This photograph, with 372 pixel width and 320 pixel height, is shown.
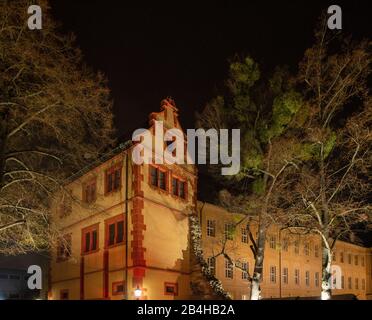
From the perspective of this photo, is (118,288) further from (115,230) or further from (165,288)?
(115,230)

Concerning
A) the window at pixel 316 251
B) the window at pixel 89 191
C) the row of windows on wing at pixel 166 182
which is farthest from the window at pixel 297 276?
the window at pixel 89 191

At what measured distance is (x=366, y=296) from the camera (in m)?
63.2

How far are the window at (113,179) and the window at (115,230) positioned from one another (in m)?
1.84

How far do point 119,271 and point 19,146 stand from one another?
11.3m

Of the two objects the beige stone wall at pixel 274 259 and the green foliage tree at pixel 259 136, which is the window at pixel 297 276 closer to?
the beige stone wall at pixel 274 259

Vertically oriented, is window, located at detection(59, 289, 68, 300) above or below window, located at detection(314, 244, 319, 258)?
below

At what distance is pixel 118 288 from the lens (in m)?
27.3

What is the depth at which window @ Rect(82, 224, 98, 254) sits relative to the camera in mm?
30719

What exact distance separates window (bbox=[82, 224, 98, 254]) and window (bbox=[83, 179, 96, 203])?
6.19 feet

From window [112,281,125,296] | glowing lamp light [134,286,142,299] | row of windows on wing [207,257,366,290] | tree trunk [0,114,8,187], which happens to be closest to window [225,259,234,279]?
row of windows on wing [207,257,366,290]

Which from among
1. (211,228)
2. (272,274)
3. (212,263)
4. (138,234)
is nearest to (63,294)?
(138,234)

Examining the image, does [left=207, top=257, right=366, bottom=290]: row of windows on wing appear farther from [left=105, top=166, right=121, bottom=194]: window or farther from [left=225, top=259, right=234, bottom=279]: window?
[left=105, top=166, right=121, bottom=194]: window

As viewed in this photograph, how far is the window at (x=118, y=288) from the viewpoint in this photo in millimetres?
26947
